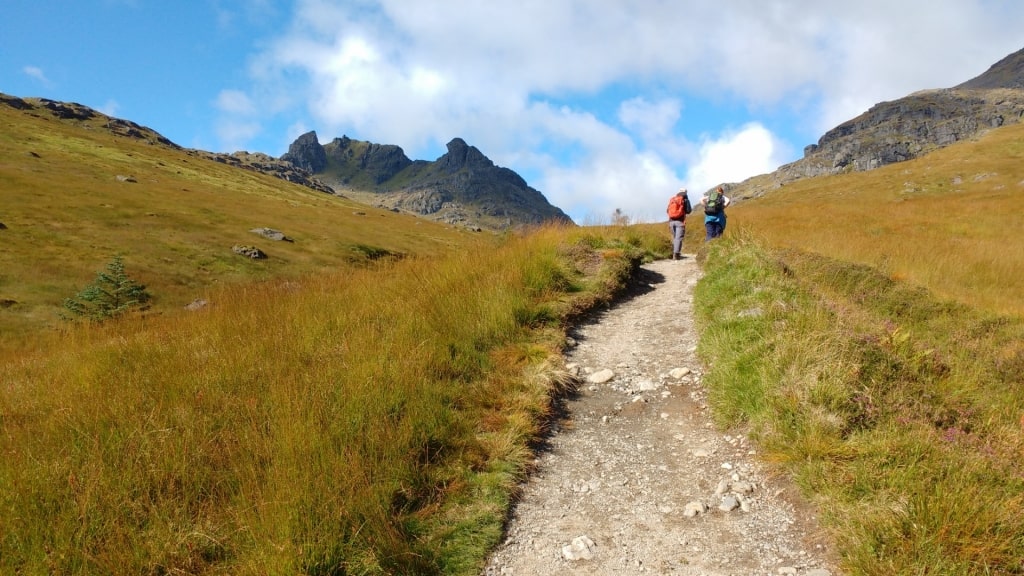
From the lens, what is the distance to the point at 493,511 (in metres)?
4.09

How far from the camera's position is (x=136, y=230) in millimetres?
48625

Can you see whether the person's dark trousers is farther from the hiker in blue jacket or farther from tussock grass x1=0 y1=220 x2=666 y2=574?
tussock grass x1=0 y1=220 x2=666 y2=574

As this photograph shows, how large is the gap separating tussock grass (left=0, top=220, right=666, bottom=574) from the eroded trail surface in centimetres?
38

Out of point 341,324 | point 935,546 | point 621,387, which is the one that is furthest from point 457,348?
point 935,546

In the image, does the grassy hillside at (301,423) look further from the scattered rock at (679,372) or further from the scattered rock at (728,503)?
the scattered rock at (728,503)

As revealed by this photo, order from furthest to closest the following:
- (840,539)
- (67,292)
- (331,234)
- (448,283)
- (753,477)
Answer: (331,234) → (67,292) → (448,283) → (753,477) → (840,539)

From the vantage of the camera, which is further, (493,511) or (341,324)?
(341,324)

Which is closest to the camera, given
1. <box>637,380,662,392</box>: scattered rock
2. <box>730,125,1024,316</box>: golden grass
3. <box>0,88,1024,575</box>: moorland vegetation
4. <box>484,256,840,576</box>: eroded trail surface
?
<box>0,88,1024,575</box>: moorland vegetation

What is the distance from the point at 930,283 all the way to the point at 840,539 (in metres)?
12.2

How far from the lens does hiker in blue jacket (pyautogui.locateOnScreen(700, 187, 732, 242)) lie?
15.9 m

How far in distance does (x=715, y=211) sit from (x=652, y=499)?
13.6 metres

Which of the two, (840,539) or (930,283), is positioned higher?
(930,283)

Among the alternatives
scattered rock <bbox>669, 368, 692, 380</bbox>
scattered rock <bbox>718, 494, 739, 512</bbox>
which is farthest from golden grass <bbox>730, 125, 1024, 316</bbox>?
scattered rock <bbox>718, 494, 739, 512</bbox>

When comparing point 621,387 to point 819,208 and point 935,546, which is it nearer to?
point 935,546
